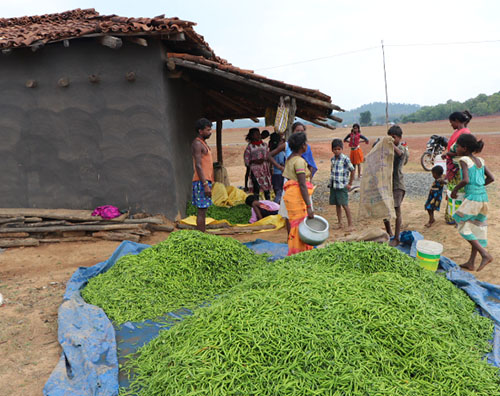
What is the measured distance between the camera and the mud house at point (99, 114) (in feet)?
19.8

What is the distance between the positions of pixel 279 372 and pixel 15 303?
10.4ft

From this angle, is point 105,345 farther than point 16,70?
No

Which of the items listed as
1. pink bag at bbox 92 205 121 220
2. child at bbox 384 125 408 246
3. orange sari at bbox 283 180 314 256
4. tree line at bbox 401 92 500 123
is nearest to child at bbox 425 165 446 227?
child at bbox 384 125 408 246

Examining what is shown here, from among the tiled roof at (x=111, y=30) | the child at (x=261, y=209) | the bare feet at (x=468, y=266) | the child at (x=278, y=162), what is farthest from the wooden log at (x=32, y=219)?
the bare feet at (x=468, y=266)

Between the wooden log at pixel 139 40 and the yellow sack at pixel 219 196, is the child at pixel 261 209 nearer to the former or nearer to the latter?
the yellow sack at pixel 219 196

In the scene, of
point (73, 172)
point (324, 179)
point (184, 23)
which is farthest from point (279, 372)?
point (324, 179)

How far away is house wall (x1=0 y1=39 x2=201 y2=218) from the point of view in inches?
242

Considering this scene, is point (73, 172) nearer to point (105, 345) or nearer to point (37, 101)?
point (37, 101)

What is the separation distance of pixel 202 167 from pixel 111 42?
2.48 metres

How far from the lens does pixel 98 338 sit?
2.85m

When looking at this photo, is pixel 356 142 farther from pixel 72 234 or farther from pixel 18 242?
pixel 18 242

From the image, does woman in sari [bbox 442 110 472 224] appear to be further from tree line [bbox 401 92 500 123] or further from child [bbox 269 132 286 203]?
tree line [bbox 401 92 500 123]

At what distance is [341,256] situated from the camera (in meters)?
3.51

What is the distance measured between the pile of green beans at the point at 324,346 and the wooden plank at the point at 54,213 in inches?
160
